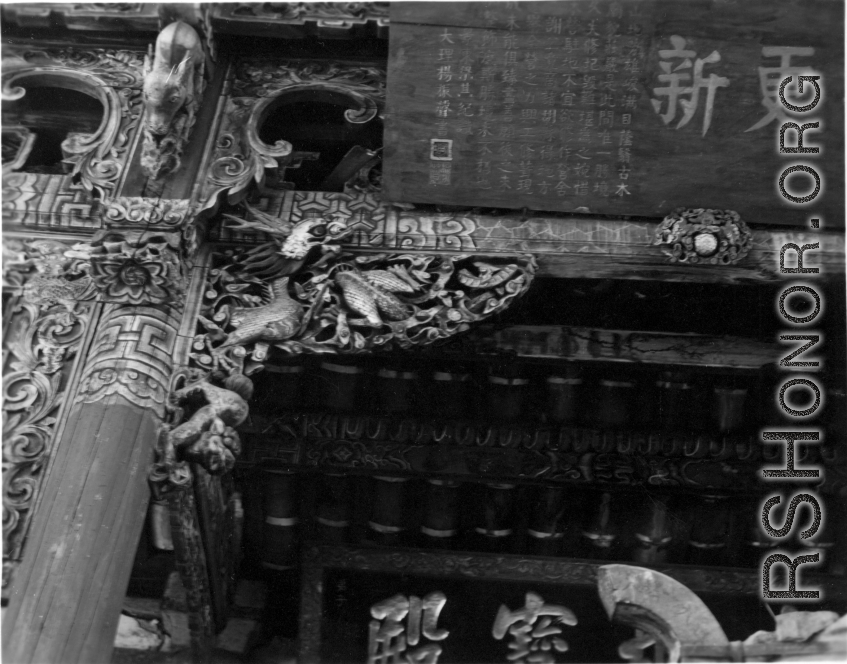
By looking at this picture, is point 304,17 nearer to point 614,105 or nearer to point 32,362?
point 614,105

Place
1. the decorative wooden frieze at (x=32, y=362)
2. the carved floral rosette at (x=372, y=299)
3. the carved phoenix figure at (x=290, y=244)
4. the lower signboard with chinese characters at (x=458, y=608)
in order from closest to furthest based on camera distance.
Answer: the decorative wooden frieze at (x=32, y=362) → the carved floral rosette at (x=372, y=299) → the carved phoenix figure at (x=290, y=244) → the lower signboard with chinese characters at (x=458, y=608)

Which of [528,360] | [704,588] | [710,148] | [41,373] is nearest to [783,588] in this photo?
[704,588]

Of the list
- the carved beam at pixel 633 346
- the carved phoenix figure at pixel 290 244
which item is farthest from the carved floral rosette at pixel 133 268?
the carved beam at pixel 633 346

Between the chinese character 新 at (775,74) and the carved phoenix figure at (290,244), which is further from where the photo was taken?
the chinese character 新 at (775,74)

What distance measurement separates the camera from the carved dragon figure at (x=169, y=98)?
6332mm

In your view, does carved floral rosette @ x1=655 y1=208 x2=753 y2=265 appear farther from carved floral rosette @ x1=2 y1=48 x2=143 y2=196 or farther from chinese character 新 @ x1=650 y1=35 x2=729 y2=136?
carved floral rosette @ x1=2 y1=48 x2=143 y2=196

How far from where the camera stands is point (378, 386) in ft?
24.9

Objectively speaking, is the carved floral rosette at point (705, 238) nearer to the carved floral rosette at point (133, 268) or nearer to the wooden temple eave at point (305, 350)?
the wooden temple eave at point (305, 350)

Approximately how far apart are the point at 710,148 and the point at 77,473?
4.02 meters

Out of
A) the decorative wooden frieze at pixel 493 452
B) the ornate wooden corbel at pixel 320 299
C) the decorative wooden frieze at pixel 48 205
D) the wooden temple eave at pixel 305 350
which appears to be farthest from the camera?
the decorative wooden frieze at pixel 493 452

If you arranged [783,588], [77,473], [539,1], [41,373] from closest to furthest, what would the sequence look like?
1. [77,473]
2. [41,373]
3. [783,588]
4. [539,1]

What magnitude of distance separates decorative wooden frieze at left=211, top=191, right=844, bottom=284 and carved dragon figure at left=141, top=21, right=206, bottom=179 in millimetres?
539

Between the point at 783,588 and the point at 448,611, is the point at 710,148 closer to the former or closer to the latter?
the point at 783,588

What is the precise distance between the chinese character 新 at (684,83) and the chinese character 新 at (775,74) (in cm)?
24
